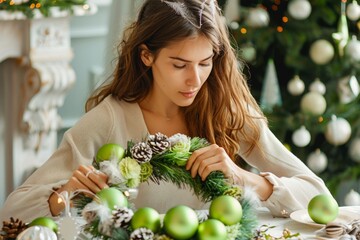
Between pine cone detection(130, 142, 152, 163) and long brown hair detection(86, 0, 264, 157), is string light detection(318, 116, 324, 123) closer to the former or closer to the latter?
long brown hair detection(86, 0, 264, 157)

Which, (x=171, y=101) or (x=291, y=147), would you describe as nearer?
(x=171, y=101)

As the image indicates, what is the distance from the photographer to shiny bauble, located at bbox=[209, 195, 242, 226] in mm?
1644

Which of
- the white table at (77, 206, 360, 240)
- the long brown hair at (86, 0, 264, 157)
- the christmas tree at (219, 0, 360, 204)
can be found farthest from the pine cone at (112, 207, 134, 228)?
the christmas tree at (219, 0, 360, 204)

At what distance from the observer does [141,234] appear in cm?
157

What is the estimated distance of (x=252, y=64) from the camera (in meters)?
3.71

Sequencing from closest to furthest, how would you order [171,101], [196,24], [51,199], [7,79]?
[51,199] → [196,24] → [171,101] → [7,79]

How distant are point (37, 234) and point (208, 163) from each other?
0.40 meters

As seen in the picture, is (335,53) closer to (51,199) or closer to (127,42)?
(127,42)

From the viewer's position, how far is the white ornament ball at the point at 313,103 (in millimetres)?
3537

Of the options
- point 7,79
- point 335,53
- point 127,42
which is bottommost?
point 7,79

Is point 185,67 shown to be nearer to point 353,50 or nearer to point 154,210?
point 154,210

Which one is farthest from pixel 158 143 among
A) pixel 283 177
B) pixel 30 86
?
pixel 30 86

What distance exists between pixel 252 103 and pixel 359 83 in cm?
139

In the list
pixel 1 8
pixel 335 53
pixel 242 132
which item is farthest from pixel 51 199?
pixel 335 53
